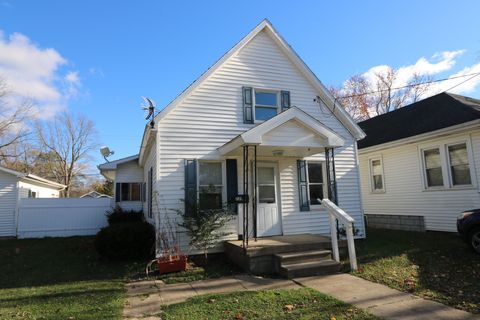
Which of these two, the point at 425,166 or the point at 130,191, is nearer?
the point at 425,166

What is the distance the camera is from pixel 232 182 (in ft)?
29.9

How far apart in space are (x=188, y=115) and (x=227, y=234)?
11.7 feet

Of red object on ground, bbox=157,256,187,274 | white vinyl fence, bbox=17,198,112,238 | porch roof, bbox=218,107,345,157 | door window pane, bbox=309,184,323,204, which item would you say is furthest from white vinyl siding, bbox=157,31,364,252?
white vinyl fence, bbox=17,198,112,238

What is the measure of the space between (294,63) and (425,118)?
20.0 feet

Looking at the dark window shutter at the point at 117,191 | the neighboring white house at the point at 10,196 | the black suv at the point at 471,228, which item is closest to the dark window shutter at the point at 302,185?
the black suv at the point at 471,228

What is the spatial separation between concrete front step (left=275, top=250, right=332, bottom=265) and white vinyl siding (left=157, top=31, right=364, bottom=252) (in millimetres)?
2195

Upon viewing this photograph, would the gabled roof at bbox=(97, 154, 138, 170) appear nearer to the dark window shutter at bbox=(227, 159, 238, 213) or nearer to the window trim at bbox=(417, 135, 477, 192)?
the dark window shutter at bbox=(227, 159, 238, 213)

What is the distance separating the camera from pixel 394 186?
1297 cm

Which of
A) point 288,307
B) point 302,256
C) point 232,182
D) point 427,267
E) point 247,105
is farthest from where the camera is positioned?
point 247,105

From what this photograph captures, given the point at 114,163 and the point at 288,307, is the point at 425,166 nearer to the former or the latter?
the point at 288,307

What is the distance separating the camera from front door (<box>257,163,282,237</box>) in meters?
9.35

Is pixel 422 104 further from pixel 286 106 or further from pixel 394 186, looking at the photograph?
pixel 286 106

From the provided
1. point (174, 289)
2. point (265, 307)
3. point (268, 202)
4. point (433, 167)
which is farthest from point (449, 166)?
point (174, 289)

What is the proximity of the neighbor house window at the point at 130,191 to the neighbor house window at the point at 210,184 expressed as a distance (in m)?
7.24
